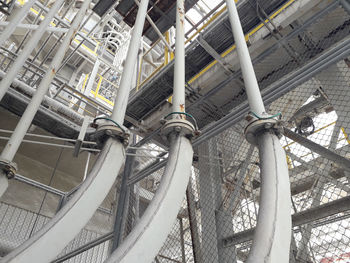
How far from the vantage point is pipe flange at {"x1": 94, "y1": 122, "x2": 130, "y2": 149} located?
1.32 m

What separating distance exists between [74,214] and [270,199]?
2.41 feet

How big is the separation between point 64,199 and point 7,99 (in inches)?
115

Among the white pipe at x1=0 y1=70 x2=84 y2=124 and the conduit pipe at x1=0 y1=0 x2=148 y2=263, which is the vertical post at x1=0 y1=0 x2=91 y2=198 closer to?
the conduit pipe at x1=0 y1=0 x2=148 y2=263

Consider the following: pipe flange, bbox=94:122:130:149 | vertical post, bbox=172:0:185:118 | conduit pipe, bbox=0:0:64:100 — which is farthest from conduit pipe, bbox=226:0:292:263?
conduit pipe, bbox=0:0:64:100

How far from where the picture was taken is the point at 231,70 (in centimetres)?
396

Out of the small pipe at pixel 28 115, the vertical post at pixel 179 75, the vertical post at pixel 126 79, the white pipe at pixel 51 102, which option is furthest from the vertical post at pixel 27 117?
the white pipe at pixel 51 102

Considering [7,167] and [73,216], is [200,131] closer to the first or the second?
[73,216]

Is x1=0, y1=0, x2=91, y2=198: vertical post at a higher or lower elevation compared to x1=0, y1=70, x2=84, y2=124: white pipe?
lower

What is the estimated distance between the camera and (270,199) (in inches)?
40.3

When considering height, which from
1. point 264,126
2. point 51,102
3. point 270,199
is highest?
point 51,102

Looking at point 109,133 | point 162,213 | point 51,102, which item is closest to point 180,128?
point 109,133

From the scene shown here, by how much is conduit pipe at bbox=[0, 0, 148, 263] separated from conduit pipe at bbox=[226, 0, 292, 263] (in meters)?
0.63

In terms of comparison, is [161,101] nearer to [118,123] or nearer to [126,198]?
[126,198]

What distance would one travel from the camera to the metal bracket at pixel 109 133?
132cm
